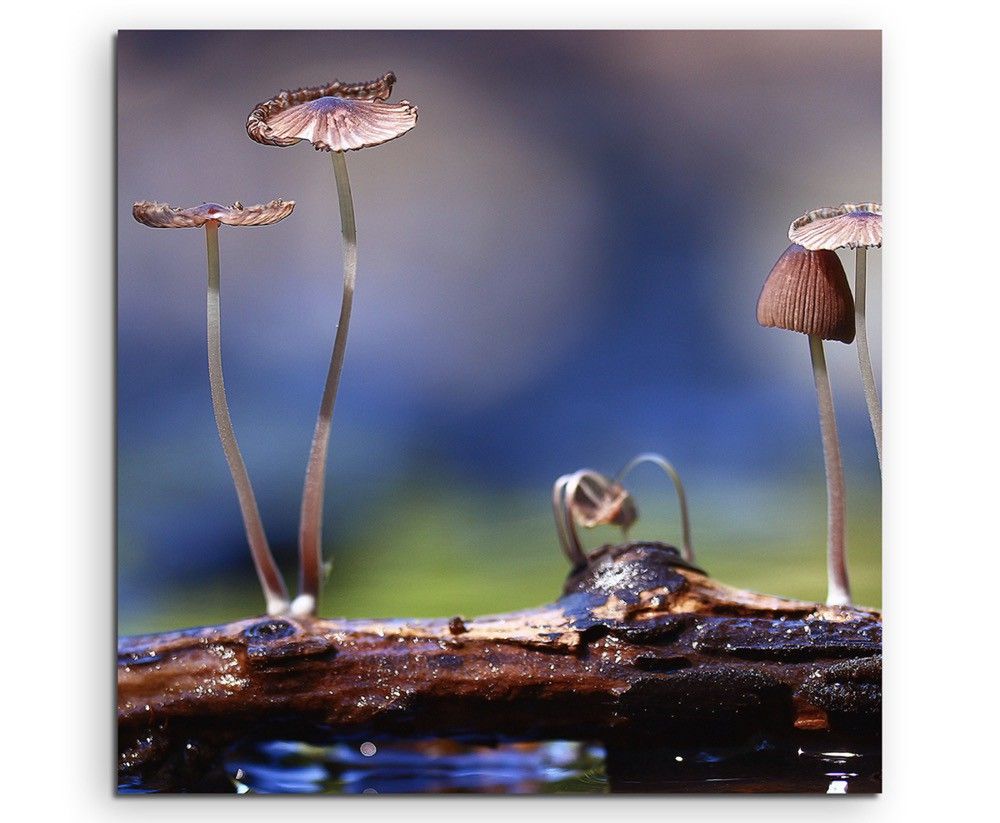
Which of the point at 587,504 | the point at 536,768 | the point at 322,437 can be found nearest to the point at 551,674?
the point at 536,768

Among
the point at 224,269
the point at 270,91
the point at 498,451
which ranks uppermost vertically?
the point at 270,91

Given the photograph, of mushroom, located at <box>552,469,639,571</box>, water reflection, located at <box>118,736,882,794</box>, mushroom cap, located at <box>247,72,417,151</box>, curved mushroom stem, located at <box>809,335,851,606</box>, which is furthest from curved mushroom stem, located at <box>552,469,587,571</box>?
mushroom cap, located at <box>247,72,417,151</box>

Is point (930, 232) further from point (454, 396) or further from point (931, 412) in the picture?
point (454, 396)

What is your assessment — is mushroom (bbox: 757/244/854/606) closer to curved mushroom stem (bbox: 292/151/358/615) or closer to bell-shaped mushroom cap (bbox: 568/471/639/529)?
bell-shaped mushroom cap (bbox: 568/471/639/529)

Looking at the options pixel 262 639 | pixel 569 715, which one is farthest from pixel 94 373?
pixel 569 715

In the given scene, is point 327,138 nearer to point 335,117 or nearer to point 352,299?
point 335,117

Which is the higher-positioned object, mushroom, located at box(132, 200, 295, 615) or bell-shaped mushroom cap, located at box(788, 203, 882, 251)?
bell-shaped mushroom cap, located at box(788, 203, 882, 251)
